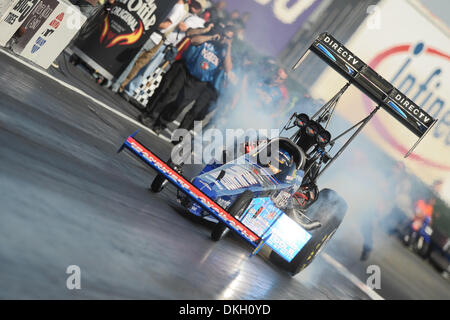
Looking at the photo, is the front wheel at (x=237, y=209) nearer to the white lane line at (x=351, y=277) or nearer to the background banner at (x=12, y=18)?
the white lane line at (x=351, y=277)

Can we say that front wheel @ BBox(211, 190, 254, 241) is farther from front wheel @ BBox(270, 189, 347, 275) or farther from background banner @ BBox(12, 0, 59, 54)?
background banner @ BBox(12, 0, 59, 54)

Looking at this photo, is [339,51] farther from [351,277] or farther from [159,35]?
[159,35]

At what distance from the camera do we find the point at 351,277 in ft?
30.4

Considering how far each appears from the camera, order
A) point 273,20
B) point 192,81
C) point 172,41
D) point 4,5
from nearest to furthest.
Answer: point 4,5 < point 192,81 < point 172,41 < point 273,20

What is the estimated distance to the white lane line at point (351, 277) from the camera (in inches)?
330

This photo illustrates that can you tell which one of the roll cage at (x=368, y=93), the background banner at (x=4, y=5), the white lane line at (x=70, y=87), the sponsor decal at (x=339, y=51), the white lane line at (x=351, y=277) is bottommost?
the white lane line at (x=70, y=87)

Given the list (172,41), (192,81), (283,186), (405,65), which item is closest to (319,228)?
(283,186)

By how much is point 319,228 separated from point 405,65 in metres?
12.1

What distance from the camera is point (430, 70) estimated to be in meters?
18.0

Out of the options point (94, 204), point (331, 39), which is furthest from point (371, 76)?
point (94, 204)

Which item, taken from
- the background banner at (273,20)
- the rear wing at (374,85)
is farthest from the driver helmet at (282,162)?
the background banner at (273,20)

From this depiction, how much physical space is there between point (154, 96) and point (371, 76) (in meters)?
4.39
